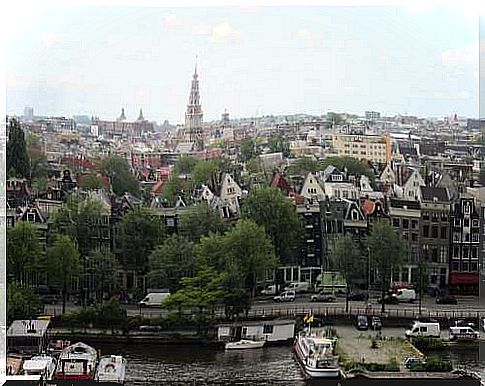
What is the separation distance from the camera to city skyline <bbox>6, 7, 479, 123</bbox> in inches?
111

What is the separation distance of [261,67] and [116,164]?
63cm

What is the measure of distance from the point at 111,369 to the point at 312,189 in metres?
0.98

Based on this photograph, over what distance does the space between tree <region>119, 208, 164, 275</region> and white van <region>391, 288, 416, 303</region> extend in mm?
895

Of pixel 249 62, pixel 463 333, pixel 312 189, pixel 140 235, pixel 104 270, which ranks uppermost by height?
pixel 249 62

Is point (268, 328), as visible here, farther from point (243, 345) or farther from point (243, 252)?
point (243, 252)

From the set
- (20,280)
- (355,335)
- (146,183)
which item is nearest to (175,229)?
(146,183)

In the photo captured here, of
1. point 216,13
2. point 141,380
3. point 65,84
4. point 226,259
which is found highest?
point 216,13

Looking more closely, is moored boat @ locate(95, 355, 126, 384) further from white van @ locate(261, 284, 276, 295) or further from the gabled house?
the gabled house

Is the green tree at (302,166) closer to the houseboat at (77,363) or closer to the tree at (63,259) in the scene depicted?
the tree at (63,259)

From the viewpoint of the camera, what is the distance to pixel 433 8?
283 cm

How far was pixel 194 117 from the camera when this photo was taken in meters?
2.88

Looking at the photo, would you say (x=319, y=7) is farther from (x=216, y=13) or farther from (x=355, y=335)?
(x=355, y=335)

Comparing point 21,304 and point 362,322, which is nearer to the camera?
point 21,304

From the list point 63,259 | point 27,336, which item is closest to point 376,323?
point 63,259
